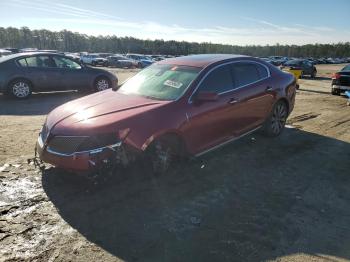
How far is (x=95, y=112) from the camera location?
15.7 feet

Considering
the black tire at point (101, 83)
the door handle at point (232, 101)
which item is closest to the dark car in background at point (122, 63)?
the black tire at point (101, 83)

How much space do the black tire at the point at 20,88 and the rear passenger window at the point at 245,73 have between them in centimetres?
796

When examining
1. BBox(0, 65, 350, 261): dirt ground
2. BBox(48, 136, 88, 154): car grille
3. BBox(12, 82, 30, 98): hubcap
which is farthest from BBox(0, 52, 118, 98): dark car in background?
BBox(48, 136, 88, 154): car grille

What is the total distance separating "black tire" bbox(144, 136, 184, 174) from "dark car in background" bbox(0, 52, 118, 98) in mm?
8135

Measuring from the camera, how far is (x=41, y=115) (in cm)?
902

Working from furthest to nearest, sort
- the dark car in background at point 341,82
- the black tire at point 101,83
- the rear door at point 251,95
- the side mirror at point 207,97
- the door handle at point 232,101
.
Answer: the dark car in background at point 341,82 < the black tire at point 101,83 < the rear door at point 251,95 < the door handle at point 232,101 < the side mirror at point 207,97

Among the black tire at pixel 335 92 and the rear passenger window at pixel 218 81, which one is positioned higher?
the rear passenger window at pixel 218 81

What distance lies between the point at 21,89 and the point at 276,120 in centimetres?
830

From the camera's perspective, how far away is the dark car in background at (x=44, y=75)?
11141 millimetres

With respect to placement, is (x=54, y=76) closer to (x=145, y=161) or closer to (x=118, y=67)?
(x=145, y=161)

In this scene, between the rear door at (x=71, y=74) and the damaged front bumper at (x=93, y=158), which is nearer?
the damaged front bumper at (x=93, y=158)

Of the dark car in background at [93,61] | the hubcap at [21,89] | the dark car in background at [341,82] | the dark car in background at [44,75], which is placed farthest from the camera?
the dark car in background at [93,61]

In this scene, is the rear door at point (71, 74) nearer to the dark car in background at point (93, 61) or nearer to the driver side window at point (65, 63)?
the driver side window at point (65, 63)

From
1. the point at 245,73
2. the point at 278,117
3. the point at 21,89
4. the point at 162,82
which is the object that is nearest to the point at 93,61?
the point at 21,89
